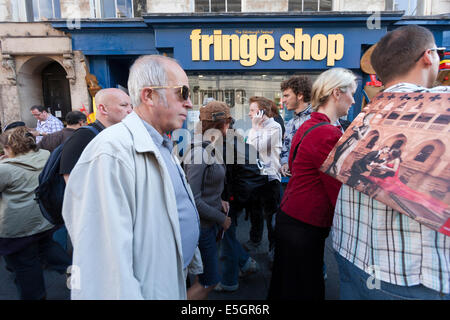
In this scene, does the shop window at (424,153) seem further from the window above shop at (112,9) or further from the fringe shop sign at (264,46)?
the window above shop at (112,9)

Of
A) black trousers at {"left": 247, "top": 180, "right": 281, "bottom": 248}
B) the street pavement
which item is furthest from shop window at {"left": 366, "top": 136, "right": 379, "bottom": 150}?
the street pavement

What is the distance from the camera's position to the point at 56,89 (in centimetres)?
872

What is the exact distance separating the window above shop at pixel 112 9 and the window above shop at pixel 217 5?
6.84 feet

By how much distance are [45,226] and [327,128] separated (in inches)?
114

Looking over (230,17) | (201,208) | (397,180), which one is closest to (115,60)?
(230,17)

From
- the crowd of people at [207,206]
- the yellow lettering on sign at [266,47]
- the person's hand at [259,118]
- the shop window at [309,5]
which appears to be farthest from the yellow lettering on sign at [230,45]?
the crowd of people at [207,206]

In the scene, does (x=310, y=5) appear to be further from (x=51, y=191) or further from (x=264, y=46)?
(x=51, y=191)

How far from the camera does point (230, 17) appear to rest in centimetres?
735

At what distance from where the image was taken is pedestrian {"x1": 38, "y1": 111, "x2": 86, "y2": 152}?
13.2 ft

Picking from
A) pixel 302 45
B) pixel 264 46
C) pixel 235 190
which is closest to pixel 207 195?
pixel 235 190

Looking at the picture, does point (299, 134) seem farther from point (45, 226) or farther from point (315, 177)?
point (45, 226)

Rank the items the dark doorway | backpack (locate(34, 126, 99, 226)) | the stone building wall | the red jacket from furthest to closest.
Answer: the dark doorway, the stone building wall, backpack (locate(34, 126, 99, 226)), the red jacket

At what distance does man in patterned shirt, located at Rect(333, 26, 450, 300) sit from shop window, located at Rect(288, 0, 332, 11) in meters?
7.81

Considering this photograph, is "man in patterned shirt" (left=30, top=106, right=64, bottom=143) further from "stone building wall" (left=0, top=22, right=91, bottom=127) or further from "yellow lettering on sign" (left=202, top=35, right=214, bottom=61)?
"yellow lettering on sign" (left=202, top=35, right=214, bottom=61)
